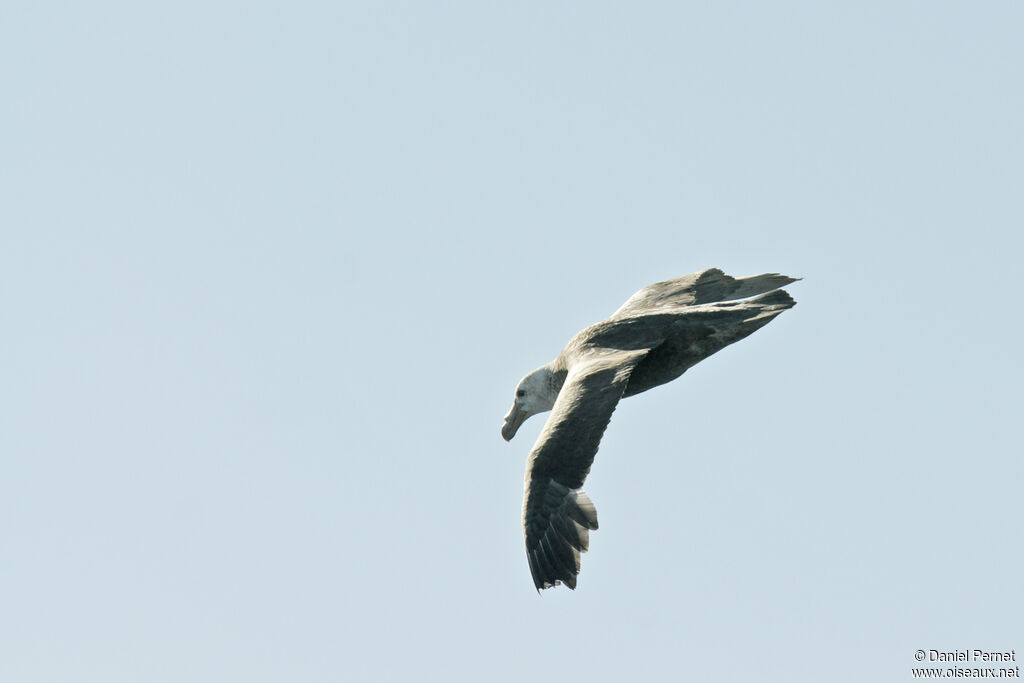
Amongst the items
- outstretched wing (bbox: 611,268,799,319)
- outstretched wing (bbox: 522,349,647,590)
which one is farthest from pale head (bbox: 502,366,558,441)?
outstretched wing (bbox: 522,349,647,590)

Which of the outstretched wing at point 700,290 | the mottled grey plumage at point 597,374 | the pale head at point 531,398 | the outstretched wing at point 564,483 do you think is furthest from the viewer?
the pale head at point 531,398

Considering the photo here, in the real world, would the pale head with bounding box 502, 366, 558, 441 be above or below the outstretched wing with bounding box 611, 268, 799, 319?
below

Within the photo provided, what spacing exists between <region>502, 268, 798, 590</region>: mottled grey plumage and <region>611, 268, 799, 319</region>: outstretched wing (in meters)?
0.02

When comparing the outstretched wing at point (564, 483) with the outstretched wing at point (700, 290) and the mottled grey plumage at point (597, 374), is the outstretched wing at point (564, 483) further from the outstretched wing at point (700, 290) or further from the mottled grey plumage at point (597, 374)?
the outstretched wing at point (700, 290)

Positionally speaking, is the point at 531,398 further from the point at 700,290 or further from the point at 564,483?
the point at 564,483

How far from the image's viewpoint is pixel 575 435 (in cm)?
2756

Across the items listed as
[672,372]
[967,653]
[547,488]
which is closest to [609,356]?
[672,372]

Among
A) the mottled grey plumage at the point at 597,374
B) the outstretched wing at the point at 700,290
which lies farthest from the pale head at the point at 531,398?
the outstretched wing at the point at 700,290

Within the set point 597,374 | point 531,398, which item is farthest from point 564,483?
point 531,398

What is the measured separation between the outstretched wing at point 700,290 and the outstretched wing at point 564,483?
133 inches

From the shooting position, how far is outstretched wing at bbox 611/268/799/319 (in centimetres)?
3155

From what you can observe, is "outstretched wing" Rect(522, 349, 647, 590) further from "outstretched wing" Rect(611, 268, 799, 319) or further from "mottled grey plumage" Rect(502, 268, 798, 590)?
"outstretched wing" Rect(611, 268, 799, 319)

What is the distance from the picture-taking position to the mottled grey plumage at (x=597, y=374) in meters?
27.0

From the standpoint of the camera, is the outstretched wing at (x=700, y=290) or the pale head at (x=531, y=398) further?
the pale head at (x=531, y=398)
